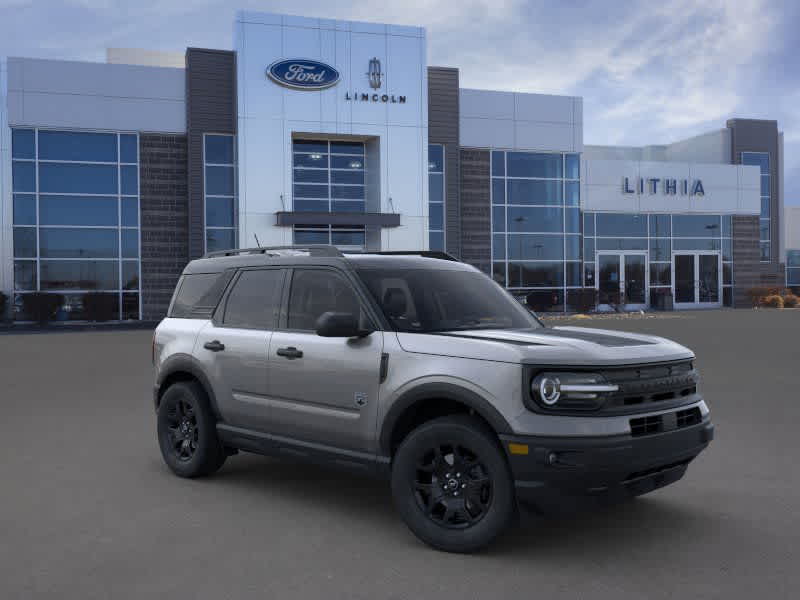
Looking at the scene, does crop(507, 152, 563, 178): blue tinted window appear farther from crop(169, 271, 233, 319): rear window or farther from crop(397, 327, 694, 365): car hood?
crop(397, 327, 694, 365): car hood

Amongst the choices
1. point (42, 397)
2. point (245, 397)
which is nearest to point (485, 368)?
point (245, 397)

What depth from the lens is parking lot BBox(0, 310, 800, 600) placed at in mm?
4422

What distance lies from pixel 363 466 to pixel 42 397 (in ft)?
25.2

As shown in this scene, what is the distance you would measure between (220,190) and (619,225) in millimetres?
20482

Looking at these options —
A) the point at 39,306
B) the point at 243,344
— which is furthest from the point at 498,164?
the point at 243,344

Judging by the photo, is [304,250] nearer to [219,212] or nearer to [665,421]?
[665,421]

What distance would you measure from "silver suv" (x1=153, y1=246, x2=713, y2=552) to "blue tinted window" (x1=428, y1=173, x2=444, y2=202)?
29056 millimetres

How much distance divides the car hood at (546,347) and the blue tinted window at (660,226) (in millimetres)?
39397

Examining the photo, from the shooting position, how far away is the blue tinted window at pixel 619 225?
138ft

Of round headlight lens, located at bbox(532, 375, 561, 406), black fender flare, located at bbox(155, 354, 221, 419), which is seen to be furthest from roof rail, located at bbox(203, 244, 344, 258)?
round headlight lens, located at bbox(532, 375, 561, 406)

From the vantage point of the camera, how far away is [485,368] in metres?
4.90

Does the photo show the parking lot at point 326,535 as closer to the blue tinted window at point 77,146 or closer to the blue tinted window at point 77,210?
the blue tinted window at point 77,210

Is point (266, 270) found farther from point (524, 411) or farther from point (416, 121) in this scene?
point (416, 121)

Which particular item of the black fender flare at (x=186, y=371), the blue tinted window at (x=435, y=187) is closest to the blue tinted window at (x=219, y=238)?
the blue tinted window at (x=435, y=187)
